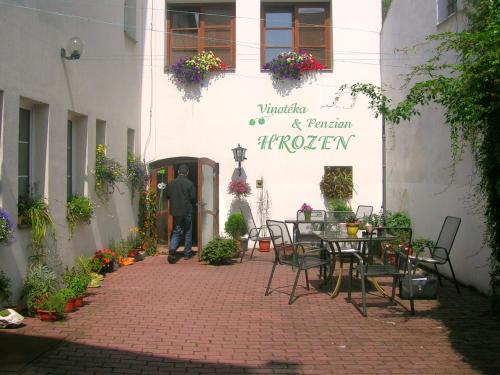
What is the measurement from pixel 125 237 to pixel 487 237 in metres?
6.31

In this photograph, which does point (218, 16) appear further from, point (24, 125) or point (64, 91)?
point (24, 125)

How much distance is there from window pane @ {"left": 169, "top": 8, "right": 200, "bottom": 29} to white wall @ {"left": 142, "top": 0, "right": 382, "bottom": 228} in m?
0.48

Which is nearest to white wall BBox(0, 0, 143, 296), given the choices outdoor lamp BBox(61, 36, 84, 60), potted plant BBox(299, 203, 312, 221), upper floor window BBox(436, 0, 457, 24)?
outdoor lamp BBox(61, 36, 84, 60)

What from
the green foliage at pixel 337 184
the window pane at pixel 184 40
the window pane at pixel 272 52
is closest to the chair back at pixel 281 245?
the green foliage at pixel 337 184

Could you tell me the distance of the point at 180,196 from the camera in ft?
32.2

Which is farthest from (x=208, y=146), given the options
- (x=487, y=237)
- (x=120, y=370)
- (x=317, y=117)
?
(x=120, y=370)

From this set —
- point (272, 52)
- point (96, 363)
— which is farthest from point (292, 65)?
point (96, 363)

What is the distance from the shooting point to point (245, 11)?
1158cm

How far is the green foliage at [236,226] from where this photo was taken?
11.0 meters

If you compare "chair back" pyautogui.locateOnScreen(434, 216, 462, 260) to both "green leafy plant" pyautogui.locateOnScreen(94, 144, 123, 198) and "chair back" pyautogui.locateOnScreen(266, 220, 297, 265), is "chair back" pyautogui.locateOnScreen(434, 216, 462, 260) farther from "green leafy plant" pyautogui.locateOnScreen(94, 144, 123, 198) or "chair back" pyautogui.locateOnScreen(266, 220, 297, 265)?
"green leafy plant" pyautogui.locateOnScreen(94, 144, 123, 198)

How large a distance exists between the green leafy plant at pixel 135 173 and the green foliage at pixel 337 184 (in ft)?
12.1

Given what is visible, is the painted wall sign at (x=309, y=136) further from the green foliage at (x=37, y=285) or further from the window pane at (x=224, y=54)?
the green foliage at (x=37, y=285)

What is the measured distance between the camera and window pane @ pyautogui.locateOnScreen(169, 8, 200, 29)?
39.4 ft

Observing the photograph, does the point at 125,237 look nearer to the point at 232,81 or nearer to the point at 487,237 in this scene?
the point at 232,81
